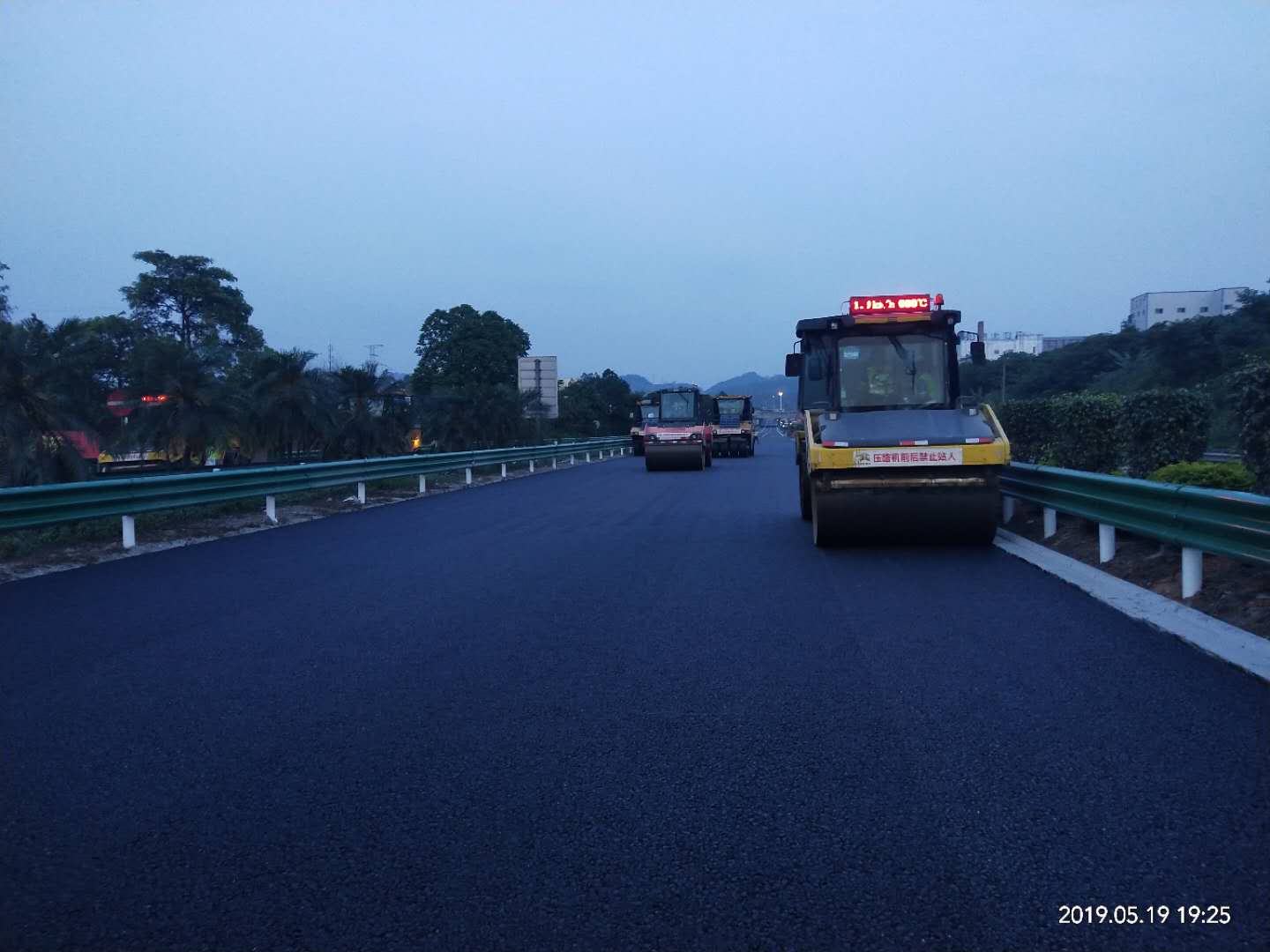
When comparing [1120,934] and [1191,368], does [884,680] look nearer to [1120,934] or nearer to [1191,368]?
[1120,934]

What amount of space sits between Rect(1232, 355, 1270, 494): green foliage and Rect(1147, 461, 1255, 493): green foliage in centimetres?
37

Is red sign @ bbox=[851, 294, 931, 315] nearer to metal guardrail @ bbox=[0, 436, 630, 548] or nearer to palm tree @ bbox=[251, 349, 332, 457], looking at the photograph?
metal guardrail @ bbox=[0, 436, 630, 548]

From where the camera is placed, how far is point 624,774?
13.4 feet

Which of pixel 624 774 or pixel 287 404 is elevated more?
pixel 287 404

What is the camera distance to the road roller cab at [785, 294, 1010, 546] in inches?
401

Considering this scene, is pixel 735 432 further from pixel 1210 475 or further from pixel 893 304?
pixel 1210 475

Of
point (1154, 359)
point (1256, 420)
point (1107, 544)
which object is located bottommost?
point (1107, 544)

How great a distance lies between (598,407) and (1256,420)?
206 feet

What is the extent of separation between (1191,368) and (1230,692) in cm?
4778

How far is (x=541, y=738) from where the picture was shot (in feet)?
14.9

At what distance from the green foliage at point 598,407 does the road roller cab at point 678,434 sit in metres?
19.1

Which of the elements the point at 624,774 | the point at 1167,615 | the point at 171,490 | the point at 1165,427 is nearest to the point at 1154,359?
the point at 1165,427

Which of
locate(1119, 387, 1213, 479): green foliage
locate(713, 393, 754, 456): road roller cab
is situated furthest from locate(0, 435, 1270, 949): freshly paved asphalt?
locate(713, 393, 754, 456): road roller cab

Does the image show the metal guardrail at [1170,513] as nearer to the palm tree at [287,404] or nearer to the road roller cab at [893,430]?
the road roller cab at [893,430]
